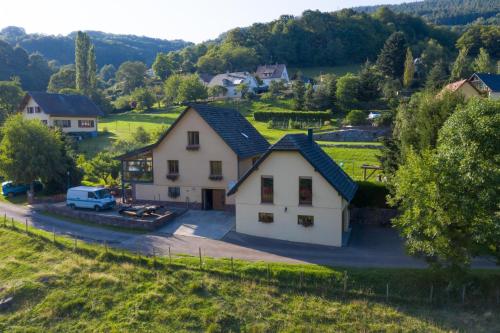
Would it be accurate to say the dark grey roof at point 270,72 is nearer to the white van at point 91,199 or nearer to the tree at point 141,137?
the tree at point 141,137

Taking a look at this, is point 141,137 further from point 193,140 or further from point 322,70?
point 322,70

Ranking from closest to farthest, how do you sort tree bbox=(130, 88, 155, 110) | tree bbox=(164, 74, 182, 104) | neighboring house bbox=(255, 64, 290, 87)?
1. tree bbox=(130, 88, 155, 110)
2. tree bbox=(164, 74, 182, 104)
3. neighboring house bbox=(255, 64, 290, 87)

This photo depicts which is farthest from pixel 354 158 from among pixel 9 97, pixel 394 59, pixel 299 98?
pixel 394 59

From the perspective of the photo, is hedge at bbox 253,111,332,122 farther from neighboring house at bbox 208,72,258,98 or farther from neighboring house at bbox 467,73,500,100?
neighboring house at bbox 208,72,258,98

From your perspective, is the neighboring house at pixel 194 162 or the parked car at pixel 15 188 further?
the parked car at pixel 15 188

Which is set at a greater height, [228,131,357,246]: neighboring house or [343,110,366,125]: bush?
[343,110,366,125]: bush

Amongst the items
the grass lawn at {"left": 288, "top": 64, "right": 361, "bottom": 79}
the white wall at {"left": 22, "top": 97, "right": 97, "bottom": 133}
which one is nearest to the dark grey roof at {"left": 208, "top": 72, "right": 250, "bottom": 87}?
the grass lawn at {"left": 288, "top": 64, "right": 361, "bottom": 79}

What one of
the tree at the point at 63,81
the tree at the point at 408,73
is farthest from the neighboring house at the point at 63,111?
the tree at the point at 408,73

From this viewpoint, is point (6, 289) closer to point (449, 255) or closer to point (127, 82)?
point (449, 255)
